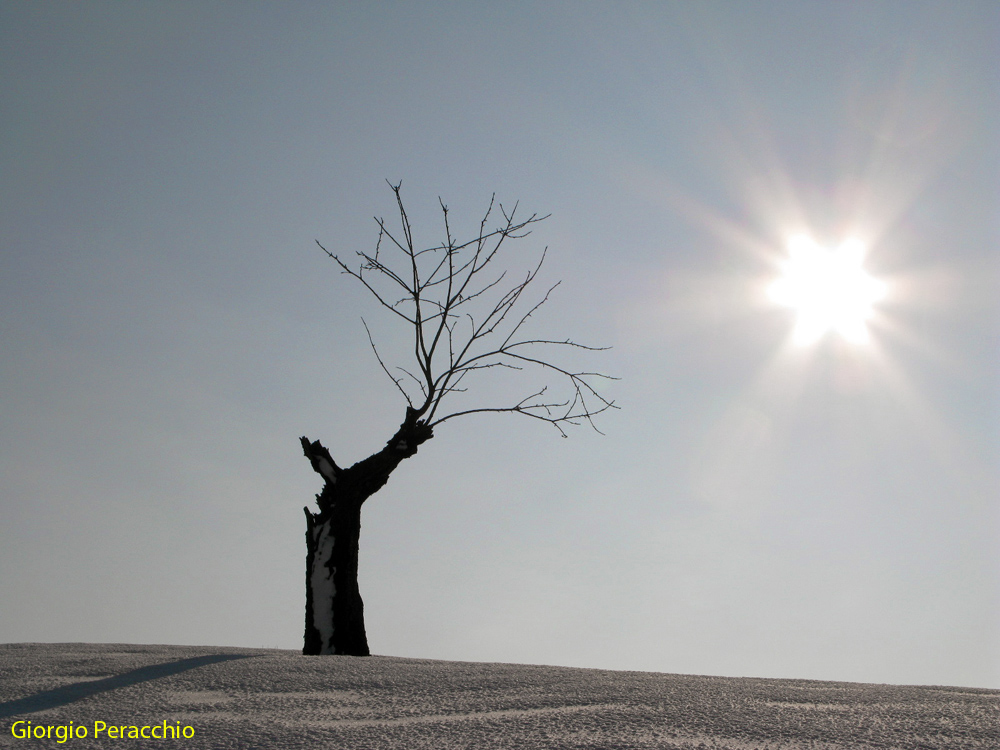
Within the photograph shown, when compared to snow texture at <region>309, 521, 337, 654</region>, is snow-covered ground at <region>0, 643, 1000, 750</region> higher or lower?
lower

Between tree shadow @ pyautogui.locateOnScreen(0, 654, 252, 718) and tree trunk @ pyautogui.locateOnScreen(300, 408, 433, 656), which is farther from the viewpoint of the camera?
tree trunk @ pyautogui.locateOnScreen(300, 408, 433, 656)

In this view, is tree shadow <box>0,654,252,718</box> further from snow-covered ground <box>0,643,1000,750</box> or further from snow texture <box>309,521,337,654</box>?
snow texture <box>309,521,337,654</box>

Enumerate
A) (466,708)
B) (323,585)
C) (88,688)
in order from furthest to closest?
1. (323,585)
2. (88,688)
3. (466,708)

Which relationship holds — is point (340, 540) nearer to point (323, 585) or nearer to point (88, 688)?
point (323, 585)

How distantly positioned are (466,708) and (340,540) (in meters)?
2.75

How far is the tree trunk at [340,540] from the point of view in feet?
14.9

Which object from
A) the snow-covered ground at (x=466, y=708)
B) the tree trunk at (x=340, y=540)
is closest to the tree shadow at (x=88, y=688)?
the snow-covered ground at (x=466, y=708)

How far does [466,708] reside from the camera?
209 cm

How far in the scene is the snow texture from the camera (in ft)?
14.9

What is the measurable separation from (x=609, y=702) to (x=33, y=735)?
4.55 ft

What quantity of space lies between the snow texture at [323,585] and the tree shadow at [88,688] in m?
1.62

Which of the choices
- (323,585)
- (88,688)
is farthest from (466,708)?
(323,585)

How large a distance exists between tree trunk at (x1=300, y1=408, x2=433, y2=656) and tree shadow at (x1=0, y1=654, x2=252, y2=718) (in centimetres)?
162

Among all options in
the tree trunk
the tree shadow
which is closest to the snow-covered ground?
the tree shadow
